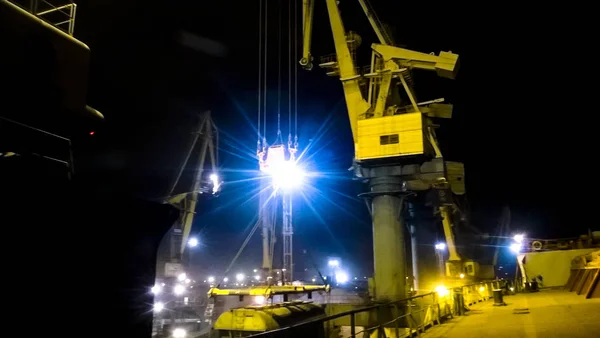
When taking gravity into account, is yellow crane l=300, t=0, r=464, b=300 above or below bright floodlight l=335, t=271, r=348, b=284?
above

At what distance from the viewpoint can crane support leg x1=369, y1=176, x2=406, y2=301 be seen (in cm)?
2112

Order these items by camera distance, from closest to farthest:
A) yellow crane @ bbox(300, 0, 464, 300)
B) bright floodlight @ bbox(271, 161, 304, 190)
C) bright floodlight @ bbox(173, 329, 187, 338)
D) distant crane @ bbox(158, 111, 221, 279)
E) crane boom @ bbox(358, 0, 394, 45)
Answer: yellow crane @ bbox(300, 0, 464, 300), crane boom @ bbox(358, 0, 394, 45), bright floodlight @ bbox(271, 161, 304, 190), bright floodlight @ bbox(173, 329, 187, 338), distant crane @ bbox(158, 111, 221, 279)

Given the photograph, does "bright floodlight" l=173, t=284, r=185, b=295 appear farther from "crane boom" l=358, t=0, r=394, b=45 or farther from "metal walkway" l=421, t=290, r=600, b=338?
"crane boom" l=358, t=0, r=394, b=45

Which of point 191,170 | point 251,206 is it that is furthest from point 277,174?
point 251,206

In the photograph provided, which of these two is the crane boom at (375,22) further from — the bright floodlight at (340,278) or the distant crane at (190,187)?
the bright floodlight at (340,278)

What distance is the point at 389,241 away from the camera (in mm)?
21422

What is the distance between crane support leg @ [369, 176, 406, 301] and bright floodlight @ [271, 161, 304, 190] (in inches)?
239

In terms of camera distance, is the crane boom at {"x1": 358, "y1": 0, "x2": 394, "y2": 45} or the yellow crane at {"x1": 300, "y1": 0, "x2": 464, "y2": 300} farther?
the crane boom at {"x1": 358, "y1": 0, "x2": 394, "y2": 45}

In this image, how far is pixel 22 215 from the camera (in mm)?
2430

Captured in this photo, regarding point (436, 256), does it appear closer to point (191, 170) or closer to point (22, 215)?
point (191, 170)

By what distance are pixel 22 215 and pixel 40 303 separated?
0.53 m

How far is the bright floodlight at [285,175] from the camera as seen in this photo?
26.1 metres

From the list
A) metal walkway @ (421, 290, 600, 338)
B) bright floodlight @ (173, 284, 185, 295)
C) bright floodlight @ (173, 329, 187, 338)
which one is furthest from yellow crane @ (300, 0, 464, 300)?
bright floodlight @ (173, 284, 185, 295)

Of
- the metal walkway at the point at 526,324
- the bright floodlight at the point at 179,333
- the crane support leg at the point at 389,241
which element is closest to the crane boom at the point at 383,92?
the crane support leg at the point at 389,241
